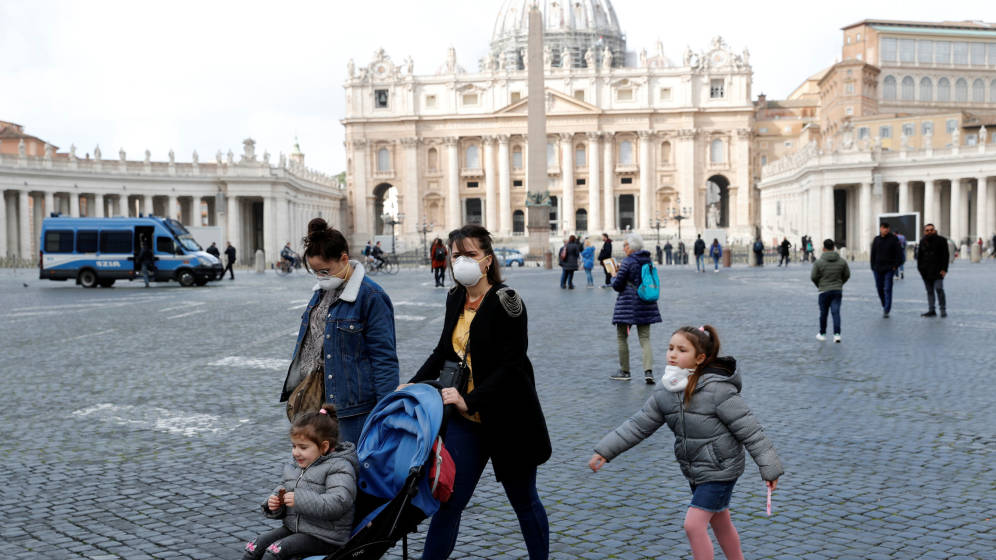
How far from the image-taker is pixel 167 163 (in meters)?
58.4

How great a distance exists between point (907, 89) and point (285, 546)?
76.6 m

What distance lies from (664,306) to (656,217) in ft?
207

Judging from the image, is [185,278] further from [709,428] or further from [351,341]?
[709,428]

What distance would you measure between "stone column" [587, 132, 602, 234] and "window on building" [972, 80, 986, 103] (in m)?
28.8

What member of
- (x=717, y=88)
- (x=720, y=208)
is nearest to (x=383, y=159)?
(x=717, y=88)

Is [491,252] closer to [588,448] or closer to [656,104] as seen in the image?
[588,448]

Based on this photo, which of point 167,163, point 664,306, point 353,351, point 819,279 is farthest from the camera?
point 167,163

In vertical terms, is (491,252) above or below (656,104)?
below

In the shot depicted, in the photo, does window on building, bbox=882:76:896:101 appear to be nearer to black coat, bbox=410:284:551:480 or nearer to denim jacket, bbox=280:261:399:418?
denim jacket, bbox=280:261:399:418

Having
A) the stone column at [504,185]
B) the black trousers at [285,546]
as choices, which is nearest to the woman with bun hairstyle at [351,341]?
the black trousers at [285,546]

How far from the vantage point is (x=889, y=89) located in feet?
235

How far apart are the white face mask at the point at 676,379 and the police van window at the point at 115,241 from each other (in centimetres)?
2862

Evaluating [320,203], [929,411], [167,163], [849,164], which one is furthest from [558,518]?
[320,203]

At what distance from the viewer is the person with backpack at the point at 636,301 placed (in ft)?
30.1
